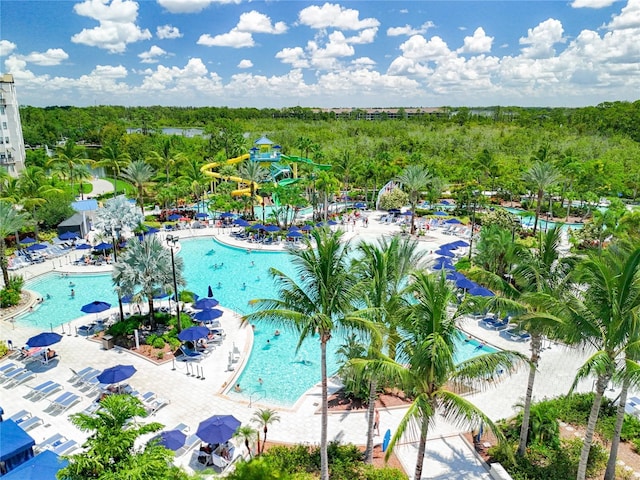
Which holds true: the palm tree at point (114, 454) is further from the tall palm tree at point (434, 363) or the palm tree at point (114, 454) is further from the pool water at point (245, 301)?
the pool water at point (245, 301)

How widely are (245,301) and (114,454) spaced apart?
2028 centimetres

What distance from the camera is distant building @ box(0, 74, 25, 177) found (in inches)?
2253

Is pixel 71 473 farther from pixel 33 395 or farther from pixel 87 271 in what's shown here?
pixel 87 271

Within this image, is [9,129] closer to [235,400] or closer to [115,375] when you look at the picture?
[115,375]

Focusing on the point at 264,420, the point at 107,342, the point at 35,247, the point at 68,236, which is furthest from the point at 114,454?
the point at 68,236

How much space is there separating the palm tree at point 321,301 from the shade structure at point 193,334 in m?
9.07

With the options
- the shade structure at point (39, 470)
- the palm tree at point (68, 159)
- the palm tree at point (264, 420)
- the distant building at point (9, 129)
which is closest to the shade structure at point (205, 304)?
the palm tree at point (264, 420)

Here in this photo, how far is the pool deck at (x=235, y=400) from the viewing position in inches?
587

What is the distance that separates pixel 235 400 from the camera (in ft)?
58.1

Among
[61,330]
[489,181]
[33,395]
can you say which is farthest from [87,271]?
[489,181]

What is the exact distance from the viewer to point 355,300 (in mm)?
12781

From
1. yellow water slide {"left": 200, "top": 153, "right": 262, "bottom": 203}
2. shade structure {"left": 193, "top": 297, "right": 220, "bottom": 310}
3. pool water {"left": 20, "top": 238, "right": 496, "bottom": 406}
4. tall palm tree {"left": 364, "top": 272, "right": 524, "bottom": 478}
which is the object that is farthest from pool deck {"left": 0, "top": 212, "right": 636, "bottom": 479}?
yellow water slide {"left": 200, "top": 153, "right": 262, "bottom": 203}

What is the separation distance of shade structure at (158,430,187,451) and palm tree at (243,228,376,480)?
16.0 ft

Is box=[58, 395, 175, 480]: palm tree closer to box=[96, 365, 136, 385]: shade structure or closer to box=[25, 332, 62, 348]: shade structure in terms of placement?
box=[96, 365, 136, 385]: shade structure
